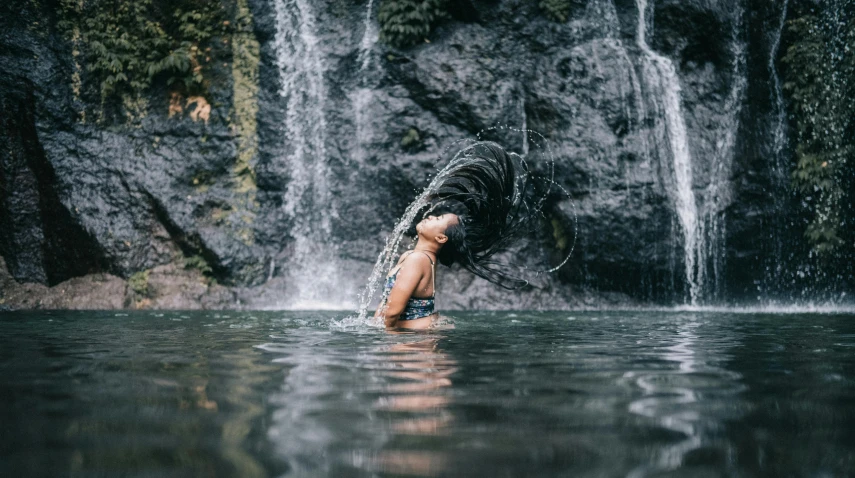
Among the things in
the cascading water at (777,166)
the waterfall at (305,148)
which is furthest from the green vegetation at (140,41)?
the cascading water at (777,166)

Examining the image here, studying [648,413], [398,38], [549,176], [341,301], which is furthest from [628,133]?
[648,413]

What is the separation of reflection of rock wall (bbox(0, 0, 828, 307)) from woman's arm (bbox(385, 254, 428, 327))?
7.60m

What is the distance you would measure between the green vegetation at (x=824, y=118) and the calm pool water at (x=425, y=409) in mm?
10549

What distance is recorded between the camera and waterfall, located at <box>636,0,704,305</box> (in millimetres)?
14133

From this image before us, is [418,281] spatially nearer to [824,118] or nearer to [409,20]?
[409,20]

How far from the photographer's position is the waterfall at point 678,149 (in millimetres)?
14133

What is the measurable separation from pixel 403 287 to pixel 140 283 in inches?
360

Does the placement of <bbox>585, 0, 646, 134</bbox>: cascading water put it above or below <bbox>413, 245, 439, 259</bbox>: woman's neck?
above

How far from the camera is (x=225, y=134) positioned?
14688mm

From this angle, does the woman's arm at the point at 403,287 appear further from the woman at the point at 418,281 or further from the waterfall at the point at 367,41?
the waterfall at the point at 367,41

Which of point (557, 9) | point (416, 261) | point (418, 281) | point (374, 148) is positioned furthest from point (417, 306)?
point (557, 9)

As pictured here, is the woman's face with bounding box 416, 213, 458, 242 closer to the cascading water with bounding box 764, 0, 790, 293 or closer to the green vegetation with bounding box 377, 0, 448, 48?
the green vegetation with bounding box 377, 0, 448, 48

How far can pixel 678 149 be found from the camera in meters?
14.4

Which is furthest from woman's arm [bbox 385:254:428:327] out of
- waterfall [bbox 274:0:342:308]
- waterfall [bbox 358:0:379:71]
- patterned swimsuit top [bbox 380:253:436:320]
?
waterfall [bbox 358:0:379:71]
